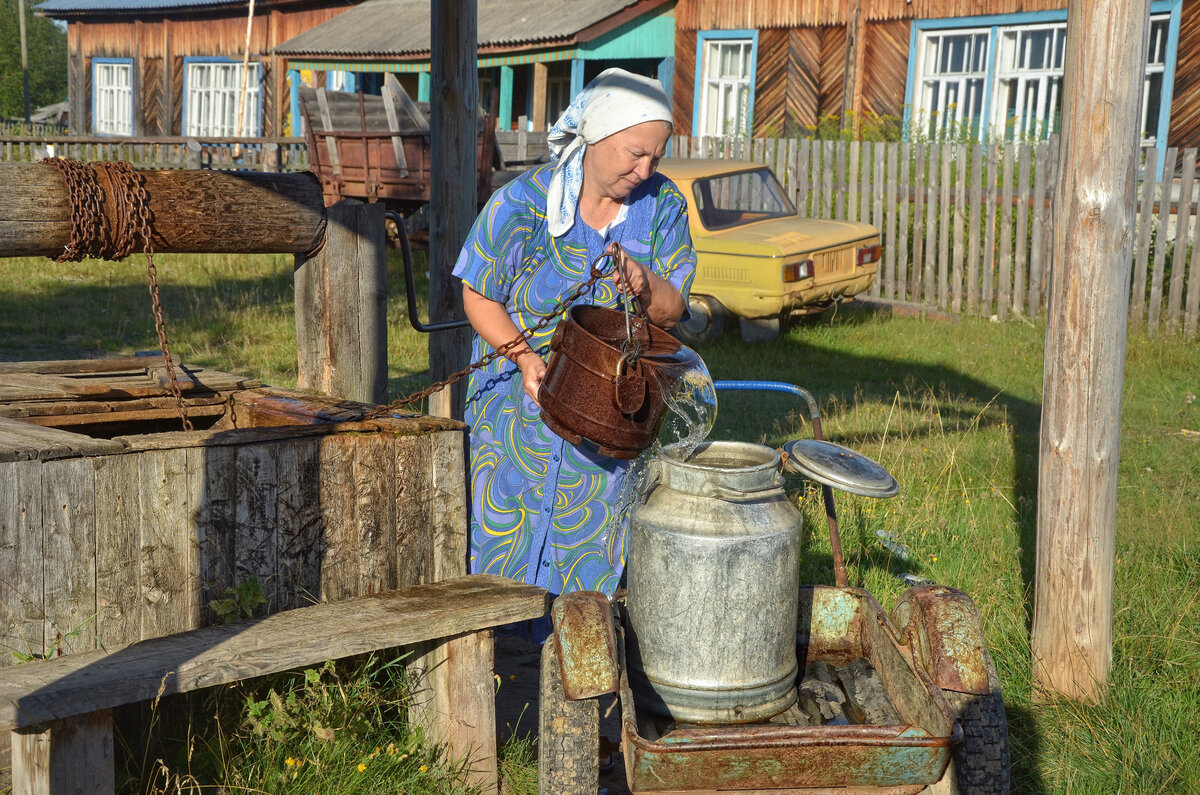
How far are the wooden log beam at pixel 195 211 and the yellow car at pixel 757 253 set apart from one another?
5.67 meters

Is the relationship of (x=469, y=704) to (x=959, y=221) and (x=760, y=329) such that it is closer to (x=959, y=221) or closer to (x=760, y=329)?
(x=760, y=329)

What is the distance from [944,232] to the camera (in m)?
11.1

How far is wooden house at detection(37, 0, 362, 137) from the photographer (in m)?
23.8

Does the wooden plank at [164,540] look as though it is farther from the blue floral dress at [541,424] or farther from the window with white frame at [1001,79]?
the window with white frame at [1001,79]

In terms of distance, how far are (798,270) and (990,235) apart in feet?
8.40

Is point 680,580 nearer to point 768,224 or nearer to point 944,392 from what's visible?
point 944,392

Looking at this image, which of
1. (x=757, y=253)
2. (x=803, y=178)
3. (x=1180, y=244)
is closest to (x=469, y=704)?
(x=757, y=253)

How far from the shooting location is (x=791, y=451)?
2.69 metres

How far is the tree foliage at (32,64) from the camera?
1679 inches

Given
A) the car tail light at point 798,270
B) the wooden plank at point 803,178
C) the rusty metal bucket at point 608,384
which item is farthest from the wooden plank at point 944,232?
the rusty metal bucket at point 608,384

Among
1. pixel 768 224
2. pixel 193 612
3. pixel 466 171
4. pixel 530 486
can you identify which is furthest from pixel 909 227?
pixel 193 612

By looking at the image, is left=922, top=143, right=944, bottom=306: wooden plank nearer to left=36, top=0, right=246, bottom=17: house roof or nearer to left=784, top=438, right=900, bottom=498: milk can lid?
left=784, top=438, right=900, bottom=498: milk can lid

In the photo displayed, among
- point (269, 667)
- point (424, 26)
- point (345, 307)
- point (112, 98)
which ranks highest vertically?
point (424, 26)

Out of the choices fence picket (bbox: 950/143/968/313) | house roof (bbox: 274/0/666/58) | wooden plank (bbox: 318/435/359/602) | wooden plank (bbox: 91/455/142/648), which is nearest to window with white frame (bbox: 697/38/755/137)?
house roof (bbox: 274/0/666/58)
